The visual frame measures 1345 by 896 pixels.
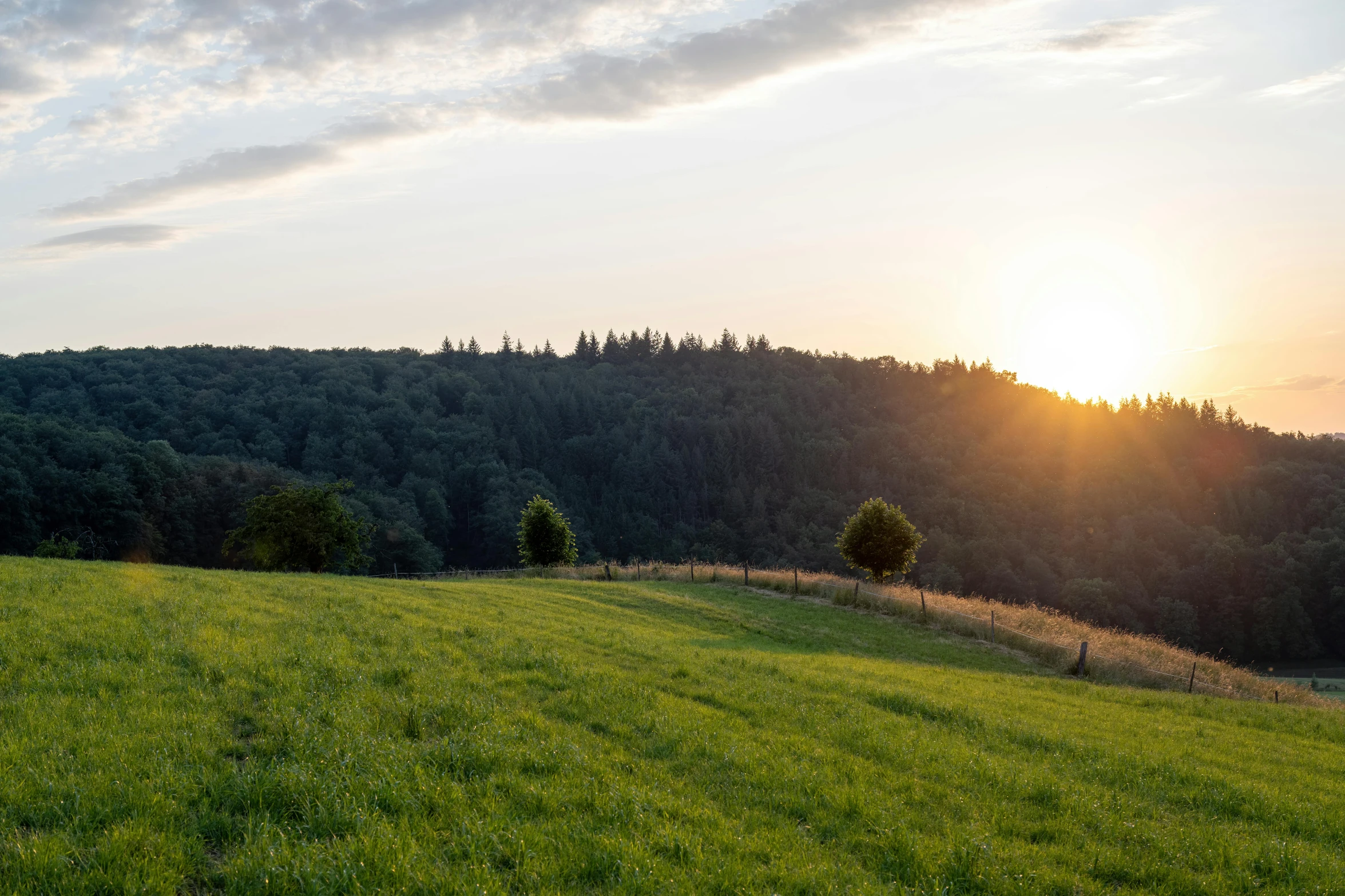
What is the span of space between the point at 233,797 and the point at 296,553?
41.1 metres

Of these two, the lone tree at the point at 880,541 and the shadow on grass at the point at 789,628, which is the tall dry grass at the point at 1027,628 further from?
the lone tree at the point at 880,541

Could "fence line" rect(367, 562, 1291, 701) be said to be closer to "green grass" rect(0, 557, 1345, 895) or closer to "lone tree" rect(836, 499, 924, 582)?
"lone tree" rect(836, 499, 924, 582)

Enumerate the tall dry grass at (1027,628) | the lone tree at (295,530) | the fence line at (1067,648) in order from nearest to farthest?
1. the fence line at (1067,648)
2. the tall dry grass at (1027,628)
3. the lone tree at (295,530)

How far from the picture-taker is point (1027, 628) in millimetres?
34906

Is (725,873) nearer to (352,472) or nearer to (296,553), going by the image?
(296,553)

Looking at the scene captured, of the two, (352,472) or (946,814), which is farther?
(352,472)

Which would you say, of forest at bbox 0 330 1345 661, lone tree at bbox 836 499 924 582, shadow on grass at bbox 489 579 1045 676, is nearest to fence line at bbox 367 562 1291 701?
shadow on grass at bbox 489 579 1045 676

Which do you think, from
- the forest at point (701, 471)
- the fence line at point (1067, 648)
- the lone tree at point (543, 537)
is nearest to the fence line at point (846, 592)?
the fence line at point (1067, 648)

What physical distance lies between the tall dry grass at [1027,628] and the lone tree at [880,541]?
1.89m

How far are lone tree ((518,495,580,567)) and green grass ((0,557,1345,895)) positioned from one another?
3407cm

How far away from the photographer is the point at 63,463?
250 ft

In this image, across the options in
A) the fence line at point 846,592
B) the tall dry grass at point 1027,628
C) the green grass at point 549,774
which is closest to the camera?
the green grass at point 549,774

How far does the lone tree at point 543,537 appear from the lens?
50.6 metres

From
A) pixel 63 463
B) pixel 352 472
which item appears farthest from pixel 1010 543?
pixel 63 463
